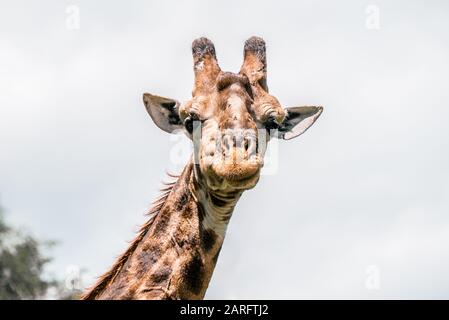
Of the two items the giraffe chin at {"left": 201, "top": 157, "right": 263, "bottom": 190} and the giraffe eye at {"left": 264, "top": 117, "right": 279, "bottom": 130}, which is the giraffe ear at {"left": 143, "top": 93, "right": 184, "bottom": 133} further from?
the giraffe chin at {"left": 201, "top": 157, "right": 263, "bottom": 190}

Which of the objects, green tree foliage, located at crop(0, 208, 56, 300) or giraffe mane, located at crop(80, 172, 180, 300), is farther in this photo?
green tree foliage, located at crop(0, 208, 56, 300)

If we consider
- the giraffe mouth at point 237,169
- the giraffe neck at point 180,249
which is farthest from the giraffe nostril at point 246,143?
the giraffe neck at point 180,249

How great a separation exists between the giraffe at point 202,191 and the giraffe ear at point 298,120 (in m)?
0.47

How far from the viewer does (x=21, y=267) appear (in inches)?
1756

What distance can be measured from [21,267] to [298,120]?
33975 mm

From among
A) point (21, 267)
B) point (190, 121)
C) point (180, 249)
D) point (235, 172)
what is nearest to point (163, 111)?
point (190, 121)

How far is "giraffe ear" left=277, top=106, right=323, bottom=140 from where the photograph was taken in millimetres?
12414

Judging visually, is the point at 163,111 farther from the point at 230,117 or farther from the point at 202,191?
the point at 230,117

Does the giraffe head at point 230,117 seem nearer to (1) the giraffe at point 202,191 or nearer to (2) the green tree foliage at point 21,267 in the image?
(1) the giraffe at point 202,191

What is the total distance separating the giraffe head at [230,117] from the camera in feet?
34.0

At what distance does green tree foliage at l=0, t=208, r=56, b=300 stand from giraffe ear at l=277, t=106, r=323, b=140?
2908 cm

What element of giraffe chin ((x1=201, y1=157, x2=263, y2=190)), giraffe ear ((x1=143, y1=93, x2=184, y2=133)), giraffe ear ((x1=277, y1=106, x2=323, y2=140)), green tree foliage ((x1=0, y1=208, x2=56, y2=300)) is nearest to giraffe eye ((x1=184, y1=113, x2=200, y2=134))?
giraffe ear ((x1=143, y1=93, x2=184, y2=133))
